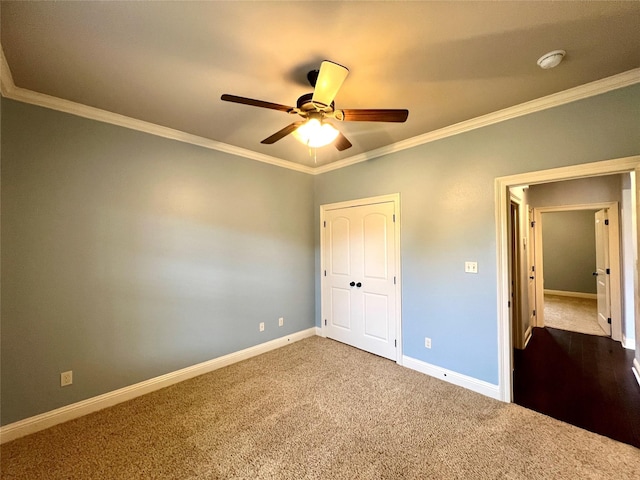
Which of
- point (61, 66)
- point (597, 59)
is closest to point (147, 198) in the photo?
point (61, 66)

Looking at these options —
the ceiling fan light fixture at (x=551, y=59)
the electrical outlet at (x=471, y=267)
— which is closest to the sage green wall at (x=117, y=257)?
the electrical outlet at (x=471, y=267)

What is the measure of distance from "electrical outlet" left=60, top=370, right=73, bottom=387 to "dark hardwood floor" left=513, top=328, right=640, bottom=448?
154 inches

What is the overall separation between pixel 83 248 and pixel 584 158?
164 inches

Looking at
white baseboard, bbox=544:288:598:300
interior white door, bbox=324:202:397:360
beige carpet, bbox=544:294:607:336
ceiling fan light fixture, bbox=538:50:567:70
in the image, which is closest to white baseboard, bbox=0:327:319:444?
interior white door, bbox=324:202:397:360

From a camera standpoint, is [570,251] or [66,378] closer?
[66,378]

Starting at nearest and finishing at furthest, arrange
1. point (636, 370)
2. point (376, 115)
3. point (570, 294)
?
point (376, 115)
point (636, 370)
point (570, 294)

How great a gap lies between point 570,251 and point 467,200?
6.85 meters

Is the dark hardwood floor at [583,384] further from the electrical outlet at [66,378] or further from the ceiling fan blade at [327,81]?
the electrical outlet at [66,378]

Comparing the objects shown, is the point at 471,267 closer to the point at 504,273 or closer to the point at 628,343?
the point at 504,273

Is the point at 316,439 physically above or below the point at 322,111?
below

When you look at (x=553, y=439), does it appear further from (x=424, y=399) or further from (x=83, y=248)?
(x=83, y=248)

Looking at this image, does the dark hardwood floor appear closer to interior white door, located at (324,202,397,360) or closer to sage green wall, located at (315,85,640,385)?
sage green wall, located at (315,85,640,385)

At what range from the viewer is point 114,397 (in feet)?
7.91

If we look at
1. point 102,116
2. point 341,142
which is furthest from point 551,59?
point 102,116
